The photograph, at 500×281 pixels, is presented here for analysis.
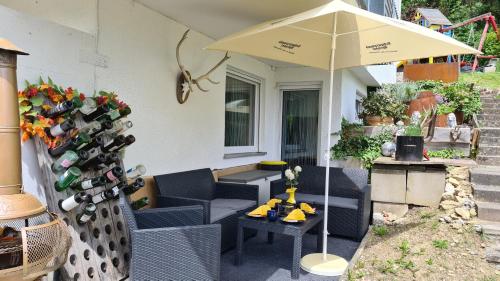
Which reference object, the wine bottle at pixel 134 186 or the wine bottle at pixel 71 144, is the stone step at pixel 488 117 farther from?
the wine bottle at pixel 71 144

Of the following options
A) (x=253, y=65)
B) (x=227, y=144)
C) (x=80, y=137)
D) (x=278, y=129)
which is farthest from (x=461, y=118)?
(x=80, y=137)

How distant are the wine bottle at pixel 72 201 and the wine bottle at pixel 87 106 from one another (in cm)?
65

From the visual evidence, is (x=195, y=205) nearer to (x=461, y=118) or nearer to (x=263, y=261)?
(x=263, y=261)

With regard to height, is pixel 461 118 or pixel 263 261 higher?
pixel 461 118

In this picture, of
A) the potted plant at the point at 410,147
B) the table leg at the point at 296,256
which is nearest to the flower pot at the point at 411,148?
the potted plant at the point at 410,147

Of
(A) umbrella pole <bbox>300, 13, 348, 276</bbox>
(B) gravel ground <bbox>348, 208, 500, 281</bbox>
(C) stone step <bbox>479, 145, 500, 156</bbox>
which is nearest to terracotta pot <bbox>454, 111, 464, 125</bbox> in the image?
(C) stone step <bbox>479, 145, 500, 156</bbox>

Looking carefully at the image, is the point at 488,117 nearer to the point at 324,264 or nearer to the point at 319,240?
the point at 319,240

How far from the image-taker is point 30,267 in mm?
1446

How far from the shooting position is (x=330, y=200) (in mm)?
4277

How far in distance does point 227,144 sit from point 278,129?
1.62 m

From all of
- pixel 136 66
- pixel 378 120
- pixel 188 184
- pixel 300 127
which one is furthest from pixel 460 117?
pixel 136 66

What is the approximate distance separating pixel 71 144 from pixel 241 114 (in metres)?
3.60

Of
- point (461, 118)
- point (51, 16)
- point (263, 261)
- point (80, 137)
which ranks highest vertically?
point (51, 16)

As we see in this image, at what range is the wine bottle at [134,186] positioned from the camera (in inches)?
107
